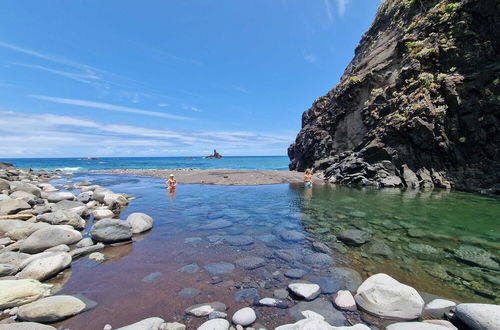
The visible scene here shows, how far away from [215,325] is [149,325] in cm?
122

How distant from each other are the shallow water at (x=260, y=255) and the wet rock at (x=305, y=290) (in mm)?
431

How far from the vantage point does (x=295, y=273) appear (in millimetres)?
6348

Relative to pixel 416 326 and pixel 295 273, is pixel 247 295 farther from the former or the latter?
pixel 416 326

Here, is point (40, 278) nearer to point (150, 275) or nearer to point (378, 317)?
point (150, 275)

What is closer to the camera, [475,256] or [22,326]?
[22,326]

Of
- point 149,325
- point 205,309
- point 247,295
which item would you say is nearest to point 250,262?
point 247,295

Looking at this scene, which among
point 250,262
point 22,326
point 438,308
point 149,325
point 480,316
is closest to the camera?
point 22,326

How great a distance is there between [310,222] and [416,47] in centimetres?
2905

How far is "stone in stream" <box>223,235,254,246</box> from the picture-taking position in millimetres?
8766

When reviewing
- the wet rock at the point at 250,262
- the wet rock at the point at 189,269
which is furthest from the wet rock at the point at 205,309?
the wet rock at the point at 250,262

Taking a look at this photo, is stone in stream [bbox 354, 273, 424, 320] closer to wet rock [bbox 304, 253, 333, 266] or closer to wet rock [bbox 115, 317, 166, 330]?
wet rock [bbox 304, 253, 333, 266]

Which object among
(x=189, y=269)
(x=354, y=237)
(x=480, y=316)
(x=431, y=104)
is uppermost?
(x=431, y=104)

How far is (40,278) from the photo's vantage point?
223 inches

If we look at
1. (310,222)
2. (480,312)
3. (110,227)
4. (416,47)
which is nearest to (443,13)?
(416,47)
